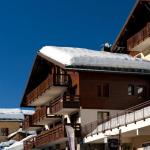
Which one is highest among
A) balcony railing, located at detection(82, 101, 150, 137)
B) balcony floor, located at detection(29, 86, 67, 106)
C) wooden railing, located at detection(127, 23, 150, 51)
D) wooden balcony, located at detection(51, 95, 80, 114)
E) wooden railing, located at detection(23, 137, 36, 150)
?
wooden railing, located at detection(127, 23, 150, 51)

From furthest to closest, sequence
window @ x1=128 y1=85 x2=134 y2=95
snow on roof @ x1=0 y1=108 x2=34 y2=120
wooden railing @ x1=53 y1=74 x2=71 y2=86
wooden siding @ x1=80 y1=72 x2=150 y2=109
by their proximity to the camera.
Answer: snow on roof @ x1=0 y1=108 x2=34 y2=120 → wooden railing @ x1=53 y1=74 x2=71 y2=86 → window @ x1=128 y1=85 x2=134 y2=95 → wooden siding @ x1=80 y1=72 x2=150 y2=109

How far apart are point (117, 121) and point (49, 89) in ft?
35.3

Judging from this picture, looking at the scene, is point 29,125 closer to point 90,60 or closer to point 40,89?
point 40,89

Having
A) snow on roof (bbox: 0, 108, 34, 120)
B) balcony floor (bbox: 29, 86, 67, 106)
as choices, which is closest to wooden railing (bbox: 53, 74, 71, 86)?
balcony floor (bbox: 29, 86, 67, 106)

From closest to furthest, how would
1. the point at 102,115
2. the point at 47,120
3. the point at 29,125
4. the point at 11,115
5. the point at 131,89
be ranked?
the point at 102,115 < the point at 131,89 < the point at 47,120 < the point at 29,125 < the point at 11,115

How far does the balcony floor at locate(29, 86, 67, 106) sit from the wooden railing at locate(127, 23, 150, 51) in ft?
23.2

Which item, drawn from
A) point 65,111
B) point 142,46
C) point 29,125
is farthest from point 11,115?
point 142,46

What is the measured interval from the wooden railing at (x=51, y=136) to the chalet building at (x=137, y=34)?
9692 mm

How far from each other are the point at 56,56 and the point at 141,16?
8.31 meters

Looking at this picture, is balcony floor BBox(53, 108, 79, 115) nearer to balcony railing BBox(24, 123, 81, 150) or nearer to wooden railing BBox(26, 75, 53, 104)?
balcony railing BBox(24, 123, 81, 150)

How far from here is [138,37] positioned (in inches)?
1754

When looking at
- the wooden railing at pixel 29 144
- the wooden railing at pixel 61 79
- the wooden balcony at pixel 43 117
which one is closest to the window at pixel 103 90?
the wooden railing at pixel 61 79

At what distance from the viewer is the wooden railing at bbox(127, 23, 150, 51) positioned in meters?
42.5

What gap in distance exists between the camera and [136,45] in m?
44.8
